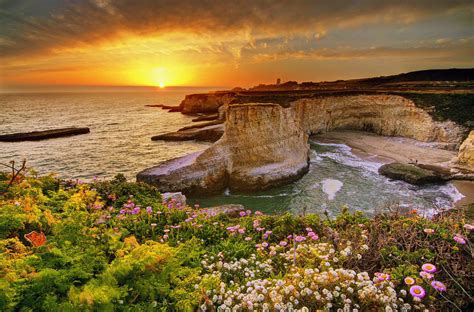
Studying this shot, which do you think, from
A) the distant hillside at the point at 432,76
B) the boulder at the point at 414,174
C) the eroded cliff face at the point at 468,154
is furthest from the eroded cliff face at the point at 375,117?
the distant hillside at the point at 432,76


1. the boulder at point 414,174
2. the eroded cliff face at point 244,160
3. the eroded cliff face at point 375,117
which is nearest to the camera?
the eroded cliff face at point 244,160

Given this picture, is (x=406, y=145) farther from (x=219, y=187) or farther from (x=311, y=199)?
(x=219, y=187)

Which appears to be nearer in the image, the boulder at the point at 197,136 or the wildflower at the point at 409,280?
the wildflower at the point at 409,280

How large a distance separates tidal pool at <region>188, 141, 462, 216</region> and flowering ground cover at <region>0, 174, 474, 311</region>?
525 inches

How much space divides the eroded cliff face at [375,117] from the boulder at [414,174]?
15473 mm

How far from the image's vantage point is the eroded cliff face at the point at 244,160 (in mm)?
23594

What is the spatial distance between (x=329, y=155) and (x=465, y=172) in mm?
13126

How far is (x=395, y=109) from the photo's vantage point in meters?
43.3

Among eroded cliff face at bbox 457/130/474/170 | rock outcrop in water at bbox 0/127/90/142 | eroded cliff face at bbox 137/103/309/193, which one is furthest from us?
rock outcrop in water at bbox 0/127/90/142

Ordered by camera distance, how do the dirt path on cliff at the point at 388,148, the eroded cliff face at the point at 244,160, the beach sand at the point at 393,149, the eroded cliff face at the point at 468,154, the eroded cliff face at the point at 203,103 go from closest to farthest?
1. the eroded cliff face at the point at 244,160
2. the eroded cliff face at the point at 468,154
3. the beach sand at the point at 393,149
4. the dirt path on cliff at the point at 388,148
5. the eroded cliff face at the point at 203,103

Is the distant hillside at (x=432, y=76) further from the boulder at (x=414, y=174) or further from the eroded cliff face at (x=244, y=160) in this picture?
the eroded cliff face at (x=244, y=160)

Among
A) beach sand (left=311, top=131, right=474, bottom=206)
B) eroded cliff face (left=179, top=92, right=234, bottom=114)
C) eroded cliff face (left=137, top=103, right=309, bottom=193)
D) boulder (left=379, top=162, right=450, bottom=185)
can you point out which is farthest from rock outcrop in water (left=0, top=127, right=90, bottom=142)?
boulder (left=379, top=162, right=450, bottom=185)

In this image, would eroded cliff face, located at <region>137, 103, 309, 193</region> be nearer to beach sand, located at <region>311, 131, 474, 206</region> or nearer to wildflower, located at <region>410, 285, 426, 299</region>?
beach sand, located at <region>311, 131, 474, 206</region>

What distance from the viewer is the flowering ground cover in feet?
11.1
